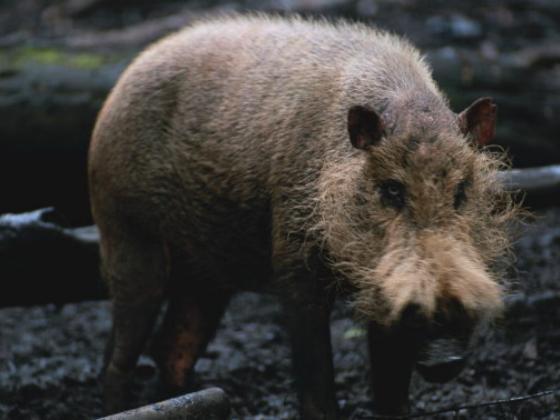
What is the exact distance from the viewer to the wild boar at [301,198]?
4305mm

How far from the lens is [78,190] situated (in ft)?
27.1

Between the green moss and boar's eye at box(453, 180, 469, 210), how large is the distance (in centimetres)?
476

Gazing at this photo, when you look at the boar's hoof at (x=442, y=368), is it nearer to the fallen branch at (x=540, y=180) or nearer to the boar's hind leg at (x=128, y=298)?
the boar's hind leg at (x=128, y=298)

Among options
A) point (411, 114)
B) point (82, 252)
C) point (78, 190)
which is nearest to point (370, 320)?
point (411, 114)

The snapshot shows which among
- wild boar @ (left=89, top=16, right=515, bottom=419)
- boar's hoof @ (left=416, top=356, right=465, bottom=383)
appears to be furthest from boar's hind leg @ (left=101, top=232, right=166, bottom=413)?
boar's hoof @ (left=416, top=356, right=465, bottom=383)

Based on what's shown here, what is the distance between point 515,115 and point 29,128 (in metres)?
3.91

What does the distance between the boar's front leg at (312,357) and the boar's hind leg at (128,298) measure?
1197 millimetres

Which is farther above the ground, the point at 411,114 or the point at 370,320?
the point at 411,114

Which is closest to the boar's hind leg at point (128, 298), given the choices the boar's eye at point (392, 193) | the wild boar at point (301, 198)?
the wild boar at point (301, 198)

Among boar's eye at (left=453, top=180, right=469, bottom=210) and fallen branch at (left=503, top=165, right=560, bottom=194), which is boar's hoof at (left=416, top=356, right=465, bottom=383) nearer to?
boar's eye at (left=453, top=180, right=469, bottom=210)

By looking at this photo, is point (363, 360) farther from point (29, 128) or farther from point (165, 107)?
point (29, 128)

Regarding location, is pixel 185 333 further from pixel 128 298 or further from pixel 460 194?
pixel 460 194

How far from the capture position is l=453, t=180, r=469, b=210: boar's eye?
4391 mm

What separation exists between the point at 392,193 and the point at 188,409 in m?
1.27
